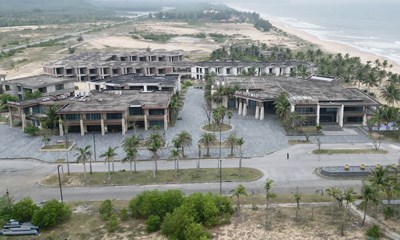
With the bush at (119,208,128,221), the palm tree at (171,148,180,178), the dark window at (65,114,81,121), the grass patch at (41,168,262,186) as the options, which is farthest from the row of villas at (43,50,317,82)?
the bush at (119,208,128,221)

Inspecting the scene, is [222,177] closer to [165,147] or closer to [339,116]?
[165,147]

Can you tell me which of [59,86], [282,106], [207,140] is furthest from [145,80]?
[207,140]

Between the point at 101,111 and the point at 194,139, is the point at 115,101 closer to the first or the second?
the point at 101,111

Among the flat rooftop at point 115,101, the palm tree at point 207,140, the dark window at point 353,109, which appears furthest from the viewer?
the dark window at point 353,109

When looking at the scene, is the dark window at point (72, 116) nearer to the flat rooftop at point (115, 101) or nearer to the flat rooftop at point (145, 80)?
the flat rooftop at point (115, 101)

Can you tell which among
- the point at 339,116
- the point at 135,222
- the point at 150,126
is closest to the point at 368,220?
the point at 135,222

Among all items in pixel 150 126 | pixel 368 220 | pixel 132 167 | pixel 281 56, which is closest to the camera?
pixel 368 220

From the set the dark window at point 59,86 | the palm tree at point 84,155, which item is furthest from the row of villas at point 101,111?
the palm tree at point 84,155
